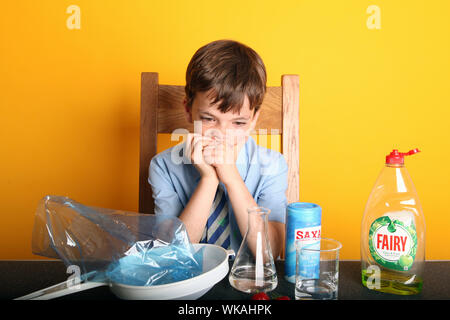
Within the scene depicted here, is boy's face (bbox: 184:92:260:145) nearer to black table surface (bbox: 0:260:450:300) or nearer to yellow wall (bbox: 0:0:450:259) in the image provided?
black table surface (bbox: 0:260:450:300)

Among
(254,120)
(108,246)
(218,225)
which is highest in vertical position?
(254,120)

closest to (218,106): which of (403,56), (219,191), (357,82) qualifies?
(219,191)

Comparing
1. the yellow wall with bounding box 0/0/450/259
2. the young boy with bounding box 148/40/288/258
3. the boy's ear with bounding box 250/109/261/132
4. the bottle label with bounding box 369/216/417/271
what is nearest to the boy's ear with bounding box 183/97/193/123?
the young boy with bounding box 148/40/288/258

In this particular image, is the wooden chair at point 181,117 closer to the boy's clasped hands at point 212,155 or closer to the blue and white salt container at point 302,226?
the boy's clasped hands at point 212,155

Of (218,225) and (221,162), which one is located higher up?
(221,162)

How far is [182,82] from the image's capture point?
4.51ft

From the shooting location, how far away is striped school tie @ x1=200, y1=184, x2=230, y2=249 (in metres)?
0.97

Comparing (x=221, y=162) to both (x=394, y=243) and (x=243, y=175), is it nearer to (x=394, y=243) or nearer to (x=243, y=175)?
(x=243, y=175)

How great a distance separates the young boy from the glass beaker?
25cm

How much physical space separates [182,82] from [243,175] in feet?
1.70

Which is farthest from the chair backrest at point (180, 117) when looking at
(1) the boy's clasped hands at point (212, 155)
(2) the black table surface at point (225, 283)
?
(2) the black table surface at point (225, 283)

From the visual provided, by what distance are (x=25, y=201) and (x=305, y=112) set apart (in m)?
1.13

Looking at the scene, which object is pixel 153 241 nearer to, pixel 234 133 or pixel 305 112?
pixel 234 133

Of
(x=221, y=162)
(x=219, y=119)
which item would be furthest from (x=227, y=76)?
(x=221, y=162)
